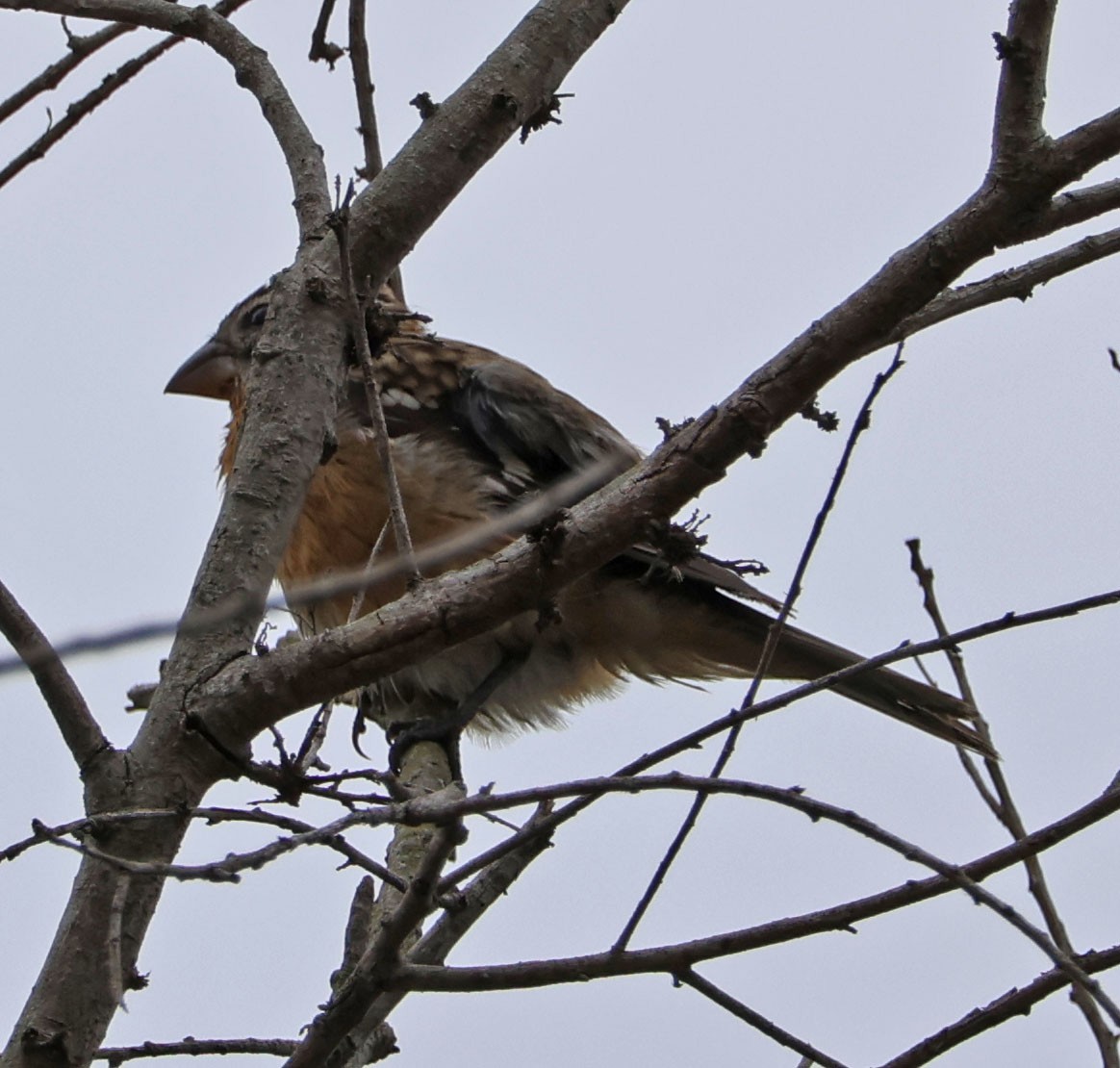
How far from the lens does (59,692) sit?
7.91 ft

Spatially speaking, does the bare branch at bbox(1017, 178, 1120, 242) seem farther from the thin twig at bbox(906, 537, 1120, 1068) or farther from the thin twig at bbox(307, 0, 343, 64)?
the thin twig at bbox(307, 0, 343, 64)

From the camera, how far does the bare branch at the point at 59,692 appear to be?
2.31 metres

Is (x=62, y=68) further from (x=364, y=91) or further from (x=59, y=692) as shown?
(x=59, y=692)

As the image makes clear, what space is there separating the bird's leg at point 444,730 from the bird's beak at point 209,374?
5.33ft

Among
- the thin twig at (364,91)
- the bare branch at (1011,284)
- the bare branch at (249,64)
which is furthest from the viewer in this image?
the thin twig at (364,91)

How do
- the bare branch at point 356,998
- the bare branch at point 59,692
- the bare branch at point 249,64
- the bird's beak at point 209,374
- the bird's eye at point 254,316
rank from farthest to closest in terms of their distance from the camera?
1. the bird's beak at point 209,374
2. the bird's eye at point 254,316
3. the bare branch at point 249,64
4. the bare branch at point 59,692
5. the bare branch at point 356,998

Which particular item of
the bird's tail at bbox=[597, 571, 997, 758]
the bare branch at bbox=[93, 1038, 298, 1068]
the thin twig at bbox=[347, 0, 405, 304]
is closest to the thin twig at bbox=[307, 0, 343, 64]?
the thin twig at bbox=[347, 0, 405, 304]

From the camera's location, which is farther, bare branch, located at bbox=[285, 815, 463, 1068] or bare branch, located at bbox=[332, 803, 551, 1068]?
bare branch, located at bbox=[332, 803, 551, 1068]

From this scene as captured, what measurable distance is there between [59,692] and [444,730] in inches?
81.5

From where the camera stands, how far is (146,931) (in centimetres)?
246

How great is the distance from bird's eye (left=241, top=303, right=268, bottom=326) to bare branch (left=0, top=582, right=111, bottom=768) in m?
3.22

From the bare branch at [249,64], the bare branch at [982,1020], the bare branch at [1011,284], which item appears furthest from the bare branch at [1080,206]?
the bare branch at [249,64]

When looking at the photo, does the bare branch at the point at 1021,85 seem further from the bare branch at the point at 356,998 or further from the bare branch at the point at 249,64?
the bare branch at the point at 249,64

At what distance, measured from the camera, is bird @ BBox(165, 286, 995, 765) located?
15.6ft
